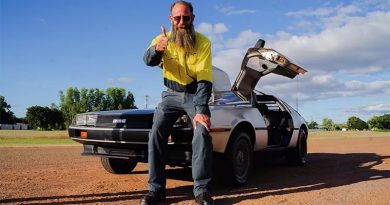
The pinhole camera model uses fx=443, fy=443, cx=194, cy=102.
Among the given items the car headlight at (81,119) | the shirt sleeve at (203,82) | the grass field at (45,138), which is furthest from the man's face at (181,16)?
the grass field at (45,138)

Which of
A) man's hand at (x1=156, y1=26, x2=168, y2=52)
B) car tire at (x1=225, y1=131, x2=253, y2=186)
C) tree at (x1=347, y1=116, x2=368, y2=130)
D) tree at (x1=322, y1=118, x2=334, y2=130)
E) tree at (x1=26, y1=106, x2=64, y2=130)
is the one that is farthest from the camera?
tree at (x1=347, y1=116, x2=368, y2=130)

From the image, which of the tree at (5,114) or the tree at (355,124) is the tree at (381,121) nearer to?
the tree at (355,124)

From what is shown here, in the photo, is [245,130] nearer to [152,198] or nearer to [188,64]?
[188,64]

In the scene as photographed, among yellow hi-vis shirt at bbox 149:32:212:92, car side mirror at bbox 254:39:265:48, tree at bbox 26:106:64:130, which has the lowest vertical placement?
yellow hi-vis shirt at bbox 149:32:212:92

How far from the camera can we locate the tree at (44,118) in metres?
112

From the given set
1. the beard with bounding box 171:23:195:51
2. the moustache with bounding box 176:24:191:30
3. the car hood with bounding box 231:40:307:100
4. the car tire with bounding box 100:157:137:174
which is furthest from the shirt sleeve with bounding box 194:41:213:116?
the car tire with bounding box 100:157:137:174

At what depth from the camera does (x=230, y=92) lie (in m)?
6.62

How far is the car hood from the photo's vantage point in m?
6.48

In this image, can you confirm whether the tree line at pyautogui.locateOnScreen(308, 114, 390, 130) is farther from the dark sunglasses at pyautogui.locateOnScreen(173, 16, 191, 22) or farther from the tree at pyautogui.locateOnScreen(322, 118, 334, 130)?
the dark sunglasses at pyautogui.locateOnScreen(173, 16, 191, 22)

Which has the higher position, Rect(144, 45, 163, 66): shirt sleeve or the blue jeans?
Rect(144, 45, 163, 66): shirt sleeve

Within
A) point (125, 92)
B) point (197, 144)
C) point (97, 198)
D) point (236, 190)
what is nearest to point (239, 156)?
point (236, 190)

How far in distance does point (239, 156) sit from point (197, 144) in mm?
1484

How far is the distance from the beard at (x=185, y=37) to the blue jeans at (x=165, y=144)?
0.51m

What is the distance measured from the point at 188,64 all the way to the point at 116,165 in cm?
293
